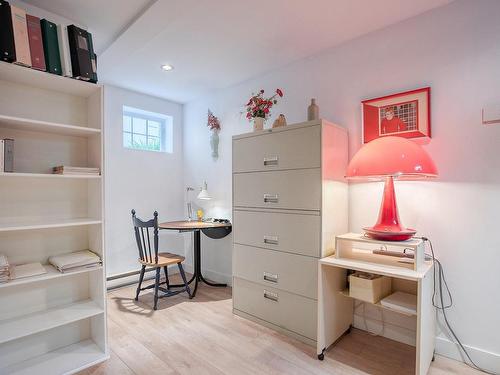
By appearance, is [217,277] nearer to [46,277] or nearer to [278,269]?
[278,269]

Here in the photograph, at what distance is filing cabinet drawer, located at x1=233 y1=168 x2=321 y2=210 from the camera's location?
1.99 meters

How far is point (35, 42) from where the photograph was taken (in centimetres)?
160

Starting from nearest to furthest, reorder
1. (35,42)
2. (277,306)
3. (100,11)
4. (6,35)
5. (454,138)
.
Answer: (6,35), (35,42), (454,138), (100,11), (277,306)

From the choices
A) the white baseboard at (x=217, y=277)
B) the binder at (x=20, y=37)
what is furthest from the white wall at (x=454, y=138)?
the binder at (x=20, y=37)

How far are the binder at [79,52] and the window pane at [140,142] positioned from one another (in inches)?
72.8

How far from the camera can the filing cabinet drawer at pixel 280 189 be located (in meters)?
1.99

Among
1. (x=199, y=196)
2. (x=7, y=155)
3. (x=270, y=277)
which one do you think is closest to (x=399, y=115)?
(x=270, y=277)

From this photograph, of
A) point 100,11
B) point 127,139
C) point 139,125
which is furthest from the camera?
point 139,125

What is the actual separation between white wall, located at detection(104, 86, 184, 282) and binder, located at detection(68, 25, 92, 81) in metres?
1.55

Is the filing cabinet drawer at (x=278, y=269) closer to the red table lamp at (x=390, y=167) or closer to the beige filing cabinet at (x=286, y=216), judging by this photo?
the beige filing cabinet at (x=286, y=216)

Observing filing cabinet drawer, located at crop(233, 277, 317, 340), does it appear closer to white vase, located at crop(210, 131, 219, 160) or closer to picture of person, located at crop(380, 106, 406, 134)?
picture of person, located at crop(380, 106, 406, 134)

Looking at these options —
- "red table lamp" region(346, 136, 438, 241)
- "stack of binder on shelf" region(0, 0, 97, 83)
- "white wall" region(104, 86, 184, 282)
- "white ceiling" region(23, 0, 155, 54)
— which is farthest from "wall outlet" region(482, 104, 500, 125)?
"white wall" region(104, 86, 184, 282)

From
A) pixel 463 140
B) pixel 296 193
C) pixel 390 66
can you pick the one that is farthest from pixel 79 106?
pixel 463 140

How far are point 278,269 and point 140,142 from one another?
2458mm
